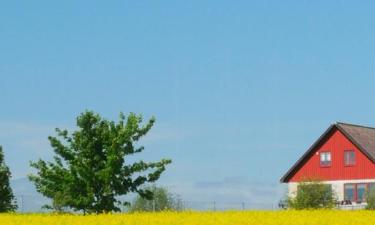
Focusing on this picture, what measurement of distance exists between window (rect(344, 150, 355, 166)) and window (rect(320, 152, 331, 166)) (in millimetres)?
1325

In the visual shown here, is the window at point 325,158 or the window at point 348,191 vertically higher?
the window at point 325,158

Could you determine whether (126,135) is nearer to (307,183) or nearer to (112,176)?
(112,176)

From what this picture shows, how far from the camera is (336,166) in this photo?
71125 millimetres

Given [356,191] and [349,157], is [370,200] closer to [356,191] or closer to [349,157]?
[356,191]

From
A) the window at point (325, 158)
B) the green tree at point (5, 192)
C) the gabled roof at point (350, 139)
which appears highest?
the gabled roof at point (350, 139)

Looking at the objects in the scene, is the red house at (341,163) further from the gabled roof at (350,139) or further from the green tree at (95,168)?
the green tree at (95,168)

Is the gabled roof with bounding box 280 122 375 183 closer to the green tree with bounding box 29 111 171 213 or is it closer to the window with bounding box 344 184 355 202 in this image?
the window with bounding box 344 184 355 202

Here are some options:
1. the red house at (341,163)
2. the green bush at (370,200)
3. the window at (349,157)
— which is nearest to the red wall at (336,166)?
the red house at (341,163)

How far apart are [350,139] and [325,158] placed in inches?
104

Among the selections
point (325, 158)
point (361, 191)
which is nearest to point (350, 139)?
point (325, 158)

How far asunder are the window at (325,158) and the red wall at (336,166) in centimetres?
24

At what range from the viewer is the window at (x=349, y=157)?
232 ft

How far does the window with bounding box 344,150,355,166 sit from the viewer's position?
70.6 metres

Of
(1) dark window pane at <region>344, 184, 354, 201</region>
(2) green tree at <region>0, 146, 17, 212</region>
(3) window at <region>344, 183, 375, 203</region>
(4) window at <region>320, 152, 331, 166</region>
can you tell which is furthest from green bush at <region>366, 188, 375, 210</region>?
(2) green tree at <region>0, 146, 17, 212</region>
